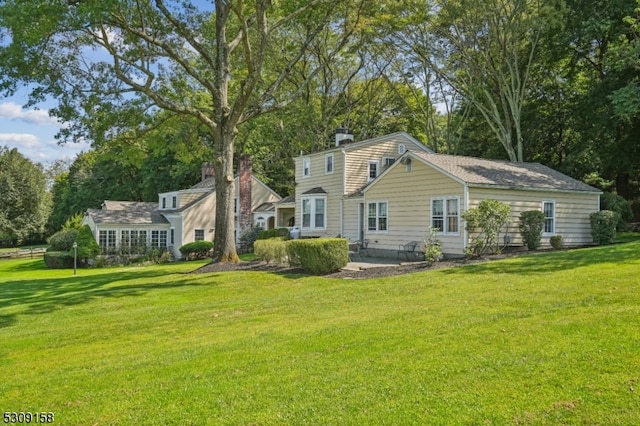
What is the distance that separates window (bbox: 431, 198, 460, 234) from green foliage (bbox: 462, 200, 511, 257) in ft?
2.97

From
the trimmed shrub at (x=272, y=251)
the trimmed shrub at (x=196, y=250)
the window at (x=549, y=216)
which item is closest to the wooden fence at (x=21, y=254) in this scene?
the trimmed shrub at (x=196, y=250)

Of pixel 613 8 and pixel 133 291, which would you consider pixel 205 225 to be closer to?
pixel 133 291

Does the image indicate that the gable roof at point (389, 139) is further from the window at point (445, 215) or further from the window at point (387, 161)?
the window at point (445, 215)

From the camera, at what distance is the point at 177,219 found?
1438 inches

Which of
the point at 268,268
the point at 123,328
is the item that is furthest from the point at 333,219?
the point at 123,328

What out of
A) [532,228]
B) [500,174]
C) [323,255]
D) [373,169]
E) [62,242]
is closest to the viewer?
[323,255]

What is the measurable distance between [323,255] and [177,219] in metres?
23.0

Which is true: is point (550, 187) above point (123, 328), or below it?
above

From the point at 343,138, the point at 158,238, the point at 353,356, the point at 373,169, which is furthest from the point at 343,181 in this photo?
the point at 353,356

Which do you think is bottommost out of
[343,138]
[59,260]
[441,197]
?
[59,260]

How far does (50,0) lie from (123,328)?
1110 cm

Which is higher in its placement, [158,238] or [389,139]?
[389,139]

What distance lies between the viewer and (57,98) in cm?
1898

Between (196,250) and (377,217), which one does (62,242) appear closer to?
(196,250)
